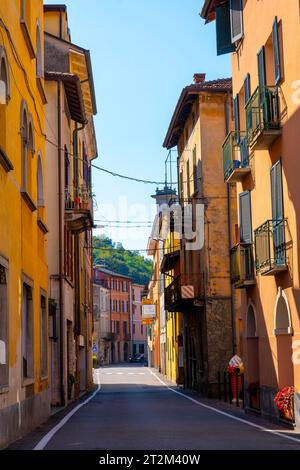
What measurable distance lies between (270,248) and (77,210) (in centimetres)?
1225

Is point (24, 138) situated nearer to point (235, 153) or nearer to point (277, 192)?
point (277, 192)

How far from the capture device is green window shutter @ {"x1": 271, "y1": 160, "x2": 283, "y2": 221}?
18.5 meters

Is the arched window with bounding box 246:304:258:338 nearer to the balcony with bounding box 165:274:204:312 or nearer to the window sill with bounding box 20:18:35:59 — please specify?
the window sill with bounding box 20:18:35:59

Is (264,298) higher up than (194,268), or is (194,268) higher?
(194,268)

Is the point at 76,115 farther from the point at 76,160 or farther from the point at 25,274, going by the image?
the point at 25,274

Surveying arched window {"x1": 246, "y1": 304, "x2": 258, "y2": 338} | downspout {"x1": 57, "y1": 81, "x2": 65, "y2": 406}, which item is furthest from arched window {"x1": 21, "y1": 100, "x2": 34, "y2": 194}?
downspout {"x1": 57, "y1": 81, "x2": 65, "y2": 406}

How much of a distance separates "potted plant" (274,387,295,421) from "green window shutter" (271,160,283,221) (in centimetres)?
364

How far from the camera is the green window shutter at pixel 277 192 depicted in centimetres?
1846

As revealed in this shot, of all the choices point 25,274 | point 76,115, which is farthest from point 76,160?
point 25,274

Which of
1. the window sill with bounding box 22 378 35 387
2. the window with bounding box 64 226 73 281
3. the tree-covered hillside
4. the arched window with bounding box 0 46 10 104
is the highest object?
the tree-covered hillside

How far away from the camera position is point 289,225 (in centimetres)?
1772

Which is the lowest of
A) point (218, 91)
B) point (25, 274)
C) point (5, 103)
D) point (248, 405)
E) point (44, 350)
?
point (248, 405)

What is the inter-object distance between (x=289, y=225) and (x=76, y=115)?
17258mm

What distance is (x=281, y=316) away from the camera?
19328 mm
